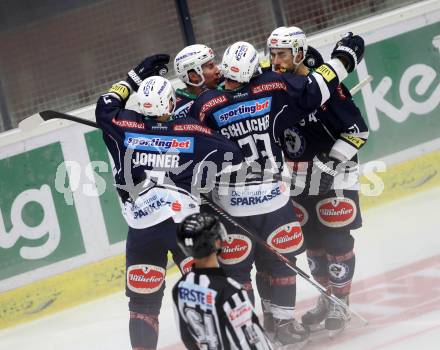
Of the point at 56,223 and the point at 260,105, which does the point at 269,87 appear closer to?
the point at 260,105

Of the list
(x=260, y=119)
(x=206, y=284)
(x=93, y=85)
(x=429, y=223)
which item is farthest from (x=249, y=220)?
(x=93, y=85)

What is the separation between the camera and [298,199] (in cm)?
566

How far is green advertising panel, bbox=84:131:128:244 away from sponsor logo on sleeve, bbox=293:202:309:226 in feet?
6.77

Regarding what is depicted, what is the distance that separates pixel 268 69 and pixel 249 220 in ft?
2.74

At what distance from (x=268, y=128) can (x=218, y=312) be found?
1.80 metres

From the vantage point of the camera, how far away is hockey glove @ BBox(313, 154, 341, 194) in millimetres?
5469

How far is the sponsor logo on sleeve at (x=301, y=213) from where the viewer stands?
569 cm

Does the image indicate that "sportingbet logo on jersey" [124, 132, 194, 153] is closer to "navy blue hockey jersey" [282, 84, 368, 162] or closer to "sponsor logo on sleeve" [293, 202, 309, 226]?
"navy blue hockey jersey" [282, 84, 368, 162]

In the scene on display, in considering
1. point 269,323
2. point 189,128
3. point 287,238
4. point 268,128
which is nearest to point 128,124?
point 189,128

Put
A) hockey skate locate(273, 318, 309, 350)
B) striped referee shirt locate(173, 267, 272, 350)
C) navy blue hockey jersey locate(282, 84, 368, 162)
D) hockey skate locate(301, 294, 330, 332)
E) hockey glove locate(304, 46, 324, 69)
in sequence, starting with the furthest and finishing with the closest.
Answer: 1. hockey skate locate(301, 294, 330, 332)
2. hockey glove locate(304, 46, 324, 69)
3. navy blue hockey jersey locate(282, 84, 368, 162)
4. hockey skate locate(273, 318, 309, 350)
5. striped referee shirt locate(173, 267, 272, 350)

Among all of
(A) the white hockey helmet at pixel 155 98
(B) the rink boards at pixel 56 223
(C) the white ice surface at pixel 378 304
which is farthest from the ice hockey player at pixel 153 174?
(B) the rink boards at pixel 56 223

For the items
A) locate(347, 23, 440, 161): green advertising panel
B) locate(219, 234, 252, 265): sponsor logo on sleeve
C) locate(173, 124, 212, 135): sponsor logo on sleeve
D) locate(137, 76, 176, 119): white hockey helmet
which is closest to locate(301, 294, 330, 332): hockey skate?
locate(219, 234, 252, 265): sponsor logo on sleeve

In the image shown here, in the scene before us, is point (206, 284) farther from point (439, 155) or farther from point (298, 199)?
point (439, 155)

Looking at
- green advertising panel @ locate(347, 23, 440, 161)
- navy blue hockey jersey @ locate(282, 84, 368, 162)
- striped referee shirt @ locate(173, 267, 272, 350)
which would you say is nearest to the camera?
striped referee shirt @ locate(173, 267, 272, 350)
